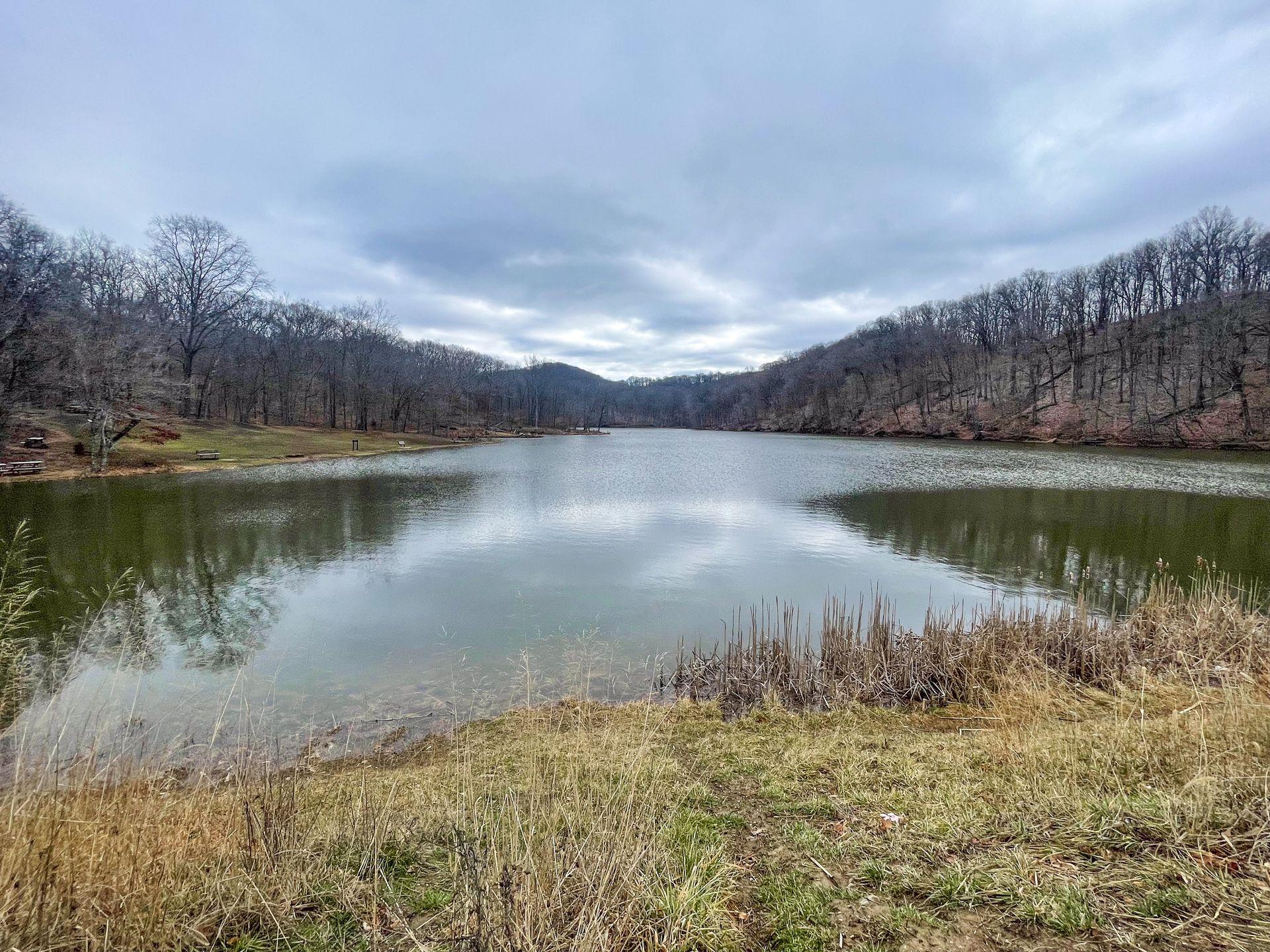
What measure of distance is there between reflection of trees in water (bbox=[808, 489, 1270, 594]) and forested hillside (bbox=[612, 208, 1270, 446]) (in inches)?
1582

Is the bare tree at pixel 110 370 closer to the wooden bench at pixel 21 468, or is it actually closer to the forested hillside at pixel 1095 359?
the wooden bench at pixel 21 468

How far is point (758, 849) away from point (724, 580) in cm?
921

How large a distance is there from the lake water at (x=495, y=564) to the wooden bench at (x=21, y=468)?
2658mm

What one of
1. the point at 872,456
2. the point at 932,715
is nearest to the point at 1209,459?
the point at 872,456

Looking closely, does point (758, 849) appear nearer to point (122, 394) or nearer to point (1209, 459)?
point (122, 394)

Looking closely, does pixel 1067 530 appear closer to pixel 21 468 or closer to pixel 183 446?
pixel 21 468

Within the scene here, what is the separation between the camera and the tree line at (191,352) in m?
26.9

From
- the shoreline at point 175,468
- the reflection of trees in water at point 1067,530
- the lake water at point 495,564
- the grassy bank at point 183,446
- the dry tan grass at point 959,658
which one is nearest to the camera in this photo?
the dry tan grass at point 959,658

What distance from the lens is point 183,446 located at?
117ft

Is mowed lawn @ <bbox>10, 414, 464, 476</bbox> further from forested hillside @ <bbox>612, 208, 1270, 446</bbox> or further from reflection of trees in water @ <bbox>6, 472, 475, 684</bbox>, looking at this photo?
forested hillside @ <bbox>612, 208, 1270, 446</bbox>

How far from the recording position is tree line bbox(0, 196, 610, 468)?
88.2 feet

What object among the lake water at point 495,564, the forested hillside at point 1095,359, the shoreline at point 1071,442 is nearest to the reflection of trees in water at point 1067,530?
the lake water at point 495,564

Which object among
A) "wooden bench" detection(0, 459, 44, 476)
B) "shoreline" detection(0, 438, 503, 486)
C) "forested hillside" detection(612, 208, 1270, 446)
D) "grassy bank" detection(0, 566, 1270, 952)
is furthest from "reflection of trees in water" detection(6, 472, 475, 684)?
"forested hillside" detection(612, 208, 1270, 446)

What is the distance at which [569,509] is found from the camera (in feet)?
72.2
